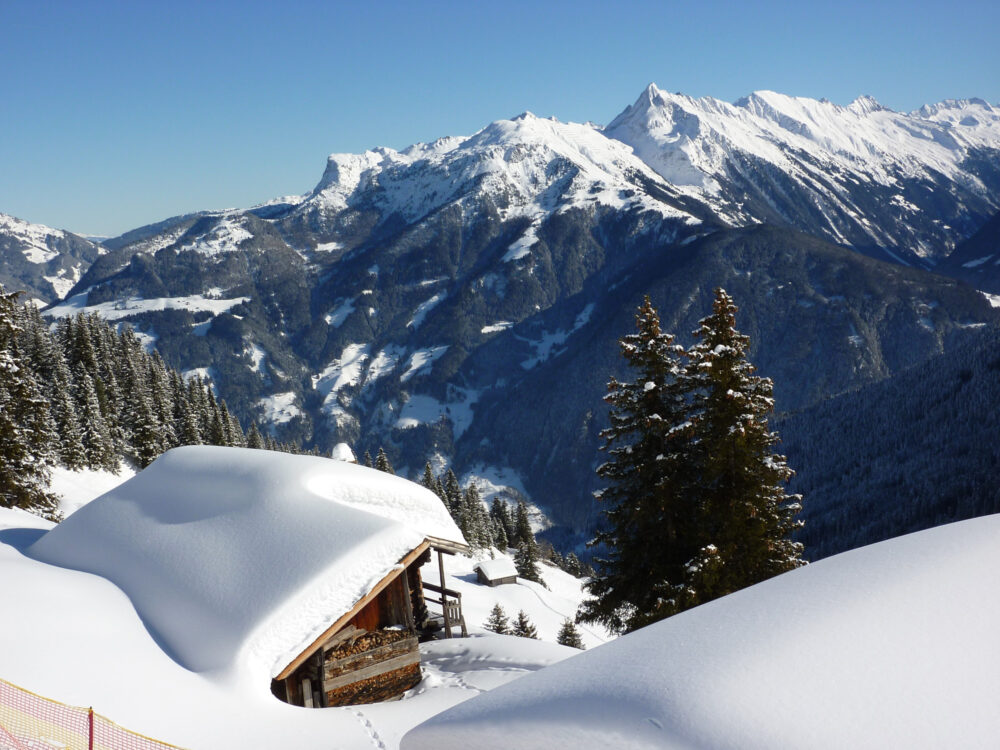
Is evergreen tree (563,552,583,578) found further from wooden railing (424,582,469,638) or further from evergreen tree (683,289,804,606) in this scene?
evergreen tree (683,289,804,606)

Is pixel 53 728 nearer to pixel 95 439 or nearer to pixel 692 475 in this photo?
pixel 692 475

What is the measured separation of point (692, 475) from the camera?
18328 mm

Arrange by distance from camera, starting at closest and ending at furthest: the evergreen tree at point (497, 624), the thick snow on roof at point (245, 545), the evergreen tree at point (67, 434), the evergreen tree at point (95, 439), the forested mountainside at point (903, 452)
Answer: the thick snow on roof at point (245, 545), the evergreen tree at point (497, 624), the evergreen tree at point (67, 434), the evergreen tree at point (95, 439), the forested mountainside at point (903, 452)

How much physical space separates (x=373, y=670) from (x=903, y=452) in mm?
137240

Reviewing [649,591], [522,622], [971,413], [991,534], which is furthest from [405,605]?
[971,413]

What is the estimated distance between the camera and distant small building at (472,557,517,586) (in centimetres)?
6238

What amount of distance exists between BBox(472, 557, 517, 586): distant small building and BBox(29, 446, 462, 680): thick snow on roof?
45.7 m

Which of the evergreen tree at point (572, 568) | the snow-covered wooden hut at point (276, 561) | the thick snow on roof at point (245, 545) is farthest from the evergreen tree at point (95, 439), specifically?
the evergreen tree at point (572, 568)

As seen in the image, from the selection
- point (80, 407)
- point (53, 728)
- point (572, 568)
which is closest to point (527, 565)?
point (572, 568)

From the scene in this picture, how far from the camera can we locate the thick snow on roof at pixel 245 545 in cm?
1351

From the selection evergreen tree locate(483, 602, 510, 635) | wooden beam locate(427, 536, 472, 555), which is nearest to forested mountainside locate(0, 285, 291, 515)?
wooden beam locate(427, 536, 472, 555)

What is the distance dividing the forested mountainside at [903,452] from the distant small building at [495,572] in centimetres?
6025

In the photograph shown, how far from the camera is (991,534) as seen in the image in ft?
21.6

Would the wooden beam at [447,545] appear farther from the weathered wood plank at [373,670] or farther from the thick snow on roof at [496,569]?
the thick snow on roof at [496,569]
